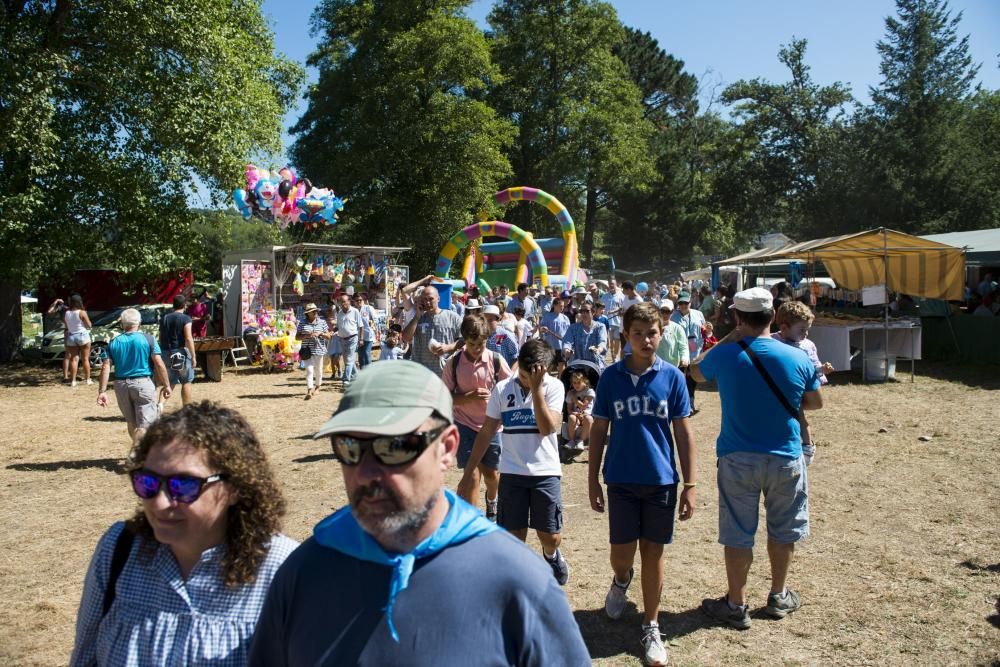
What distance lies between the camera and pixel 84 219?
17.3 metres

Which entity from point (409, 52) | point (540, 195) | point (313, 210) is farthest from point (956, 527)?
point (409, 52)

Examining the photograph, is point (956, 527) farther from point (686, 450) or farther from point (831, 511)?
point (686, 450)

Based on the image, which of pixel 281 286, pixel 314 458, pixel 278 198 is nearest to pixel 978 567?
pixel 314 458

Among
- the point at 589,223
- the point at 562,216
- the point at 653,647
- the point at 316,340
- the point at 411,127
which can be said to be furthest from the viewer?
the point at 589,223

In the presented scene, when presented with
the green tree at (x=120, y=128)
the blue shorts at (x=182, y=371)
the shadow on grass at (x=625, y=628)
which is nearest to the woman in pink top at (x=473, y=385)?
the shadow on grass at (x=625, y=628)

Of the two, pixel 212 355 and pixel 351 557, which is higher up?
Answer: pixel 351 557

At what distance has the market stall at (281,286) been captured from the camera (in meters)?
18.0

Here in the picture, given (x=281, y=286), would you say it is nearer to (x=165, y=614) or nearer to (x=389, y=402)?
(x=165, y=614)

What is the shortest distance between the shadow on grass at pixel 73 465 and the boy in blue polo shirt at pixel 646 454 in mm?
6808

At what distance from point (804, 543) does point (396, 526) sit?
16.8 feet

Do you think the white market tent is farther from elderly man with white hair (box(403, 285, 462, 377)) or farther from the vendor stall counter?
elderly man with white hair (box(403, 285, 462, 377))

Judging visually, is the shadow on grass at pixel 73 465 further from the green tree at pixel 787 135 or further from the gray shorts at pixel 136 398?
the green tree at pixel 787 135

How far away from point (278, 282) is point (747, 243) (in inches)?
1938

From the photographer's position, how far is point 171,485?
79.8 inches
